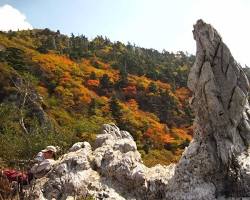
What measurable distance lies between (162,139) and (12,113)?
35.1 metres

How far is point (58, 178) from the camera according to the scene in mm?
25078

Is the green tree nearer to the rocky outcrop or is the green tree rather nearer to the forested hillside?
the forested hillside

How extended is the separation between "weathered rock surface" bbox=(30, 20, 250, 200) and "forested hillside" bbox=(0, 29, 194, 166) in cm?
1797

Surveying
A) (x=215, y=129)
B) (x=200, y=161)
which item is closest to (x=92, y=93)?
(x=215, y=129)

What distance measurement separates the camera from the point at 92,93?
93.9 m

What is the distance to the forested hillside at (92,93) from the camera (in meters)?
67.4

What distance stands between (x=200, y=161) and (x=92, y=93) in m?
68.7

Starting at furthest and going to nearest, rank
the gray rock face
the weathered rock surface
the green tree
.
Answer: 1. the green tree
2. the gray rock face
3. the weathered rock surface

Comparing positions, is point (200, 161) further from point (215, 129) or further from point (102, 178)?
point (102, 178)

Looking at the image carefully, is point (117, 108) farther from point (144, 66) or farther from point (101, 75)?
point (144, 66)

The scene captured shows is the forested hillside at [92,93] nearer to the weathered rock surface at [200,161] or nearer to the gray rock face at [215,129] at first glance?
the weathered rock surface at [200,161]

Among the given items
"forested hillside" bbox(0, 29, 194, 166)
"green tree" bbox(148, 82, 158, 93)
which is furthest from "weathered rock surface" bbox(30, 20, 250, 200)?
"green tree" bbox(148, 82, 158, 93)

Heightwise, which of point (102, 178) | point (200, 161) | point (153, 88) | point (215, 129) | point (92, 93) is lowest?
point (102, 178)

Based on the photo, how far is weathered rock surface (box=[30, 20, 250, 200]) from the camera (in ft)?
82.1
